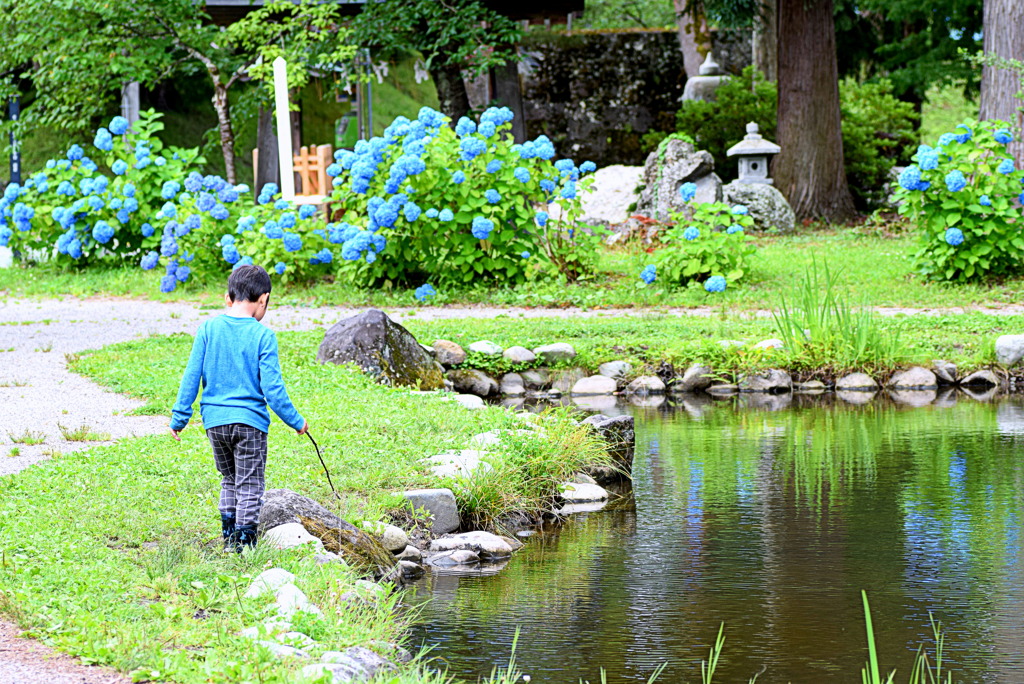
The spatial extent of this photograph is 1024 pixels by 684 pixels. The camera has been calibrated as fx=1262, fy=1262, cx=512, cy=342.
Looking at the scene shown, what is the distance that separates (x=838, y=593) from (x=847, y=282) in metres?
8.39

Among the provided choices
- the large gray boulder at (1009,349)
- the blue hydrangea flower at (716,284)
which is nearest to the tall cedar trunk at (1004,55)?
the blue hydrangea flower at (716,284)

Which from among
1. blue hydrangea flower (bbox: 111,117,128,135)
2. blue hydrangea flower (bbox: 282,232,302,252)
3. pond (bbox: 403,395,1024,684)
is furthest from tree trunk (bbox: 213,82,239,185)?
pond (bbox: 403,395,1024,684)

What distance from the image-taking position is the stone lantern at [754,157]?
18.4m

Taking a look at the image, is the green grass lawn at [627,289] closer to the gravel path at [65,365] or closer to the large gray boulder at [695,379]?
the gravel path at [65,365]

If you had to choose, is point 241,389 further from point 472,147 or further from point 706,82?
point 706,82

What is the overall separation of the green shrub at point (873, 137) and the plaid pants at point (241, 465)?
16531 mm

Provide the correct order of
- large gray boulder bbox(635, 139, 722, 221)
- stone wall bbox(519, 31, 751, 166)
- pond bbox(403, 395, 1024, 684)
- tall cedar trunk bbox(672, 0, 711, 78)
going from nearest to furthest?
pond bbox(403, 395, 1024, 684)
large gray boulder bbox(635, 139, 722, 221)
tall cedar trunk bbox(672, 0, 711, 78)
stone wall bbox(519, 31, 751, 166)

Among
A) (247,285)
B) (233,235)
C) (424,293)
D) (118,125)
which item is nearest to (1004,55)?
(424,293)

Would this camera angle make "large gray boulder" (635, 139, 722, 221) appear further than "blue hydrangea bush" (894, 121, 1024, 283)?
Yes

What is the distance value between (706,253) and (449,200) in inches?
103

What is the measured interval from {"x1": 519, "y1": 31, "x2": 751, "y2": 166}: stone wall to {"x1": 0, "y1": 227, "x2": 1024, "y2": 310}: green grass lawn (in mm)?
8603

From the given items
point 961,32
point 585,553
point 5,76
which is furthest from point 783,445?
point 961,32

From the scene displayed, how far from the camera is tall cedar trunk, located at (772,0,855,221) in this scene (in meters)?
18.4

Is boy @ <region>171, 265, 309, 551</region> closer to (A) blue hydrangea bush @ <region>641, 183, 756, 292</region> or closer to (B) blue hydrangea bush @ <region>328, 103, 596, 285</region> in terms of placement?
(B) blue hydrangea bush @ <region>328, 103, 596, 285</region>
